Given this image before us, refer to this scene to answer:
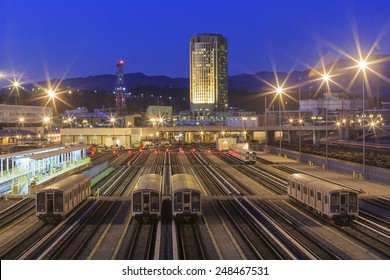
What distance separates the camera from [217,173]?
4969 cm

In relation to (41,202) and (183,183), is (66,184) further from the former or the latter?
(183,183)

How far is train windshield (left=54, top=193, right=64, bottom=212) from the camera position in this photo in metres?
24.7

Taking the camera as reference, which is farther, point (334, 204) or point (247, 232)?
point (334, 204)

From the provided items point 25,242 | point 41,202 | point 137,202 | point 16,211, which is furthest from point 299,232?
point 16,211

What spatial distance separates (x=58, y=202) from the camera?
24766 millimetres

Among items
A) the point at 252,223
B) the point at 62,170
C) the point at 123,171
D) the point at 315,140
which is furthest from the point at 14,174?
the point at 315,140

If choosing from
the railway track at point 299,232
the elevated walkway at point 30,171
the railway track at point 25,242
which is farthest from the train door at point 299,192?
the elevated walkway at point 30,171

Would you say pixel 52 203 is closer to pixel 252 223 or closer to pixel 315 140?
pixel 252 223

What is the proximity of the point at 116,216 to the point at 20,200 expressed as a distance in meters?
9.19

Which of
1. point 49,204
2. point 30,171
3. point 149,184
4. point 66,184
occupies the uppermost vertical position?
point 149,184

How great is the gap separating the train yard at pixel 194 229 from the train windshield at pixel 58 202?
71cm

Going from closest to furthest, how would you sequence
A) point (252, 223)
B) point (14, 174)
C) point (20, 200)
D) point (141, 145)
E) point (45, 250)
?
point (45, 250)
point (252, 223)
point (20, 200)
point (14, 174)
point (141, 145)

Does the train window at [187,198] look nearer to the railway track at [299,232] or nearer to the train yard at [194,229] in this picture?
the train yard at [194,229]

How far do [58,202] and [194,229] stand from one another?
23.9 ft
